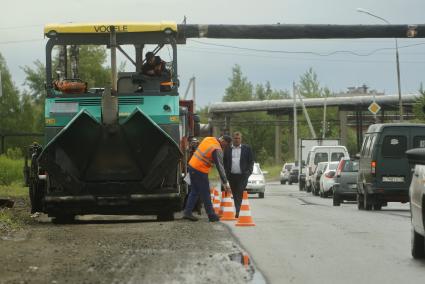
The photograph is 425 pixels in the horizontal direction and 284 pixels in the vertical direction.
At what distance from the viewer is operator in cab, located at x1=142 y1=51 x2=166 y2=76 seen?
18.5m

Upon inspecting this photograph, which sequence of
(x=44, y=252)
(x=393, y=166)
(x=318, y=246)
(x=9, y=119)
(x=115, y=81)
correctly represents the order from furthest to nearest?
(x=9, y=119), (x=393, y=166), (x=115, y=81), (x=318, y=246), (x=44, y=252)

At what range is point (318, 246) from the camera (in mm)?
13406

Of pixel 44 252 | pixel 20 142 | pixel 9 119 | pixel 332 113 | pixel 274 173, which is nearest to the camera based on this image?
pixel 44 252

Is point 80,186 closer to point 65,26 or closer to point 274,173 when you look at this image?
point 65,26

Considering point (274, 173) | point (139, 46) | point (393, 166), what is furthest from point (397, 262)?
point (274, 173)

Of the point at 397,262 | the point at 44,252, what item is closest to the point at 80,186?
the point at 44,252

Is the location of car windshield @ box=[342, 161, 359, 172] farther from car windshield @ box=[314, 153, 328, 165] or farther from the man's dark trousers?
car windshield @ box=[314, 153, 328, 165]

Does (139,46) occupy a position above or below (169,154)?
above

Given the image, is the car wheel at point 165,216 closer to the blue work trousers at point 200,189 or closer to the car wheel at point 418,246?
the blue work trousers at point 200,189

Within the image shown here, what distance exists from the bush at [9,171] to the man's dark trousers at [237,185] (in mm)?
24179

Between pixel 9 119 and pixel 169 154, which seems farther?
pixel 9 119

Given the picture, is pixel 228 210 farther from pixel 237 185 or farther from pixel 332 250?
pixel 332 250

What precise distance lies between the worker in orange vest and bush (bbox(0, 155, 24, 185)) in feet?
82.6

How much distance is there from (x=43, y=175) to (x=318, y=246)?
7.45 metres
